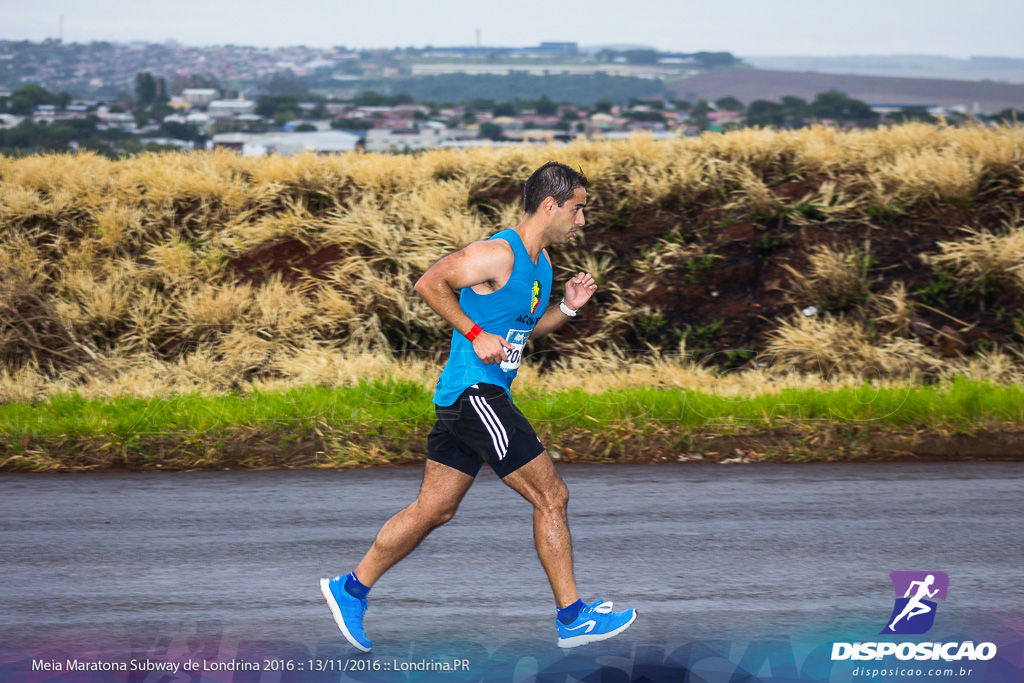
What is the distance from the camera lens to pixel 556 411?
25.9 feet

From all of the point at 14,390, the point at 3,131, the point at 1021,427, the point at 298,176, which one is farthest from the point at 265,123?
the point at 1021,427

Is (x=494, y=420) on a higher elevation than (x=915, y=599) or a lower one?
higher

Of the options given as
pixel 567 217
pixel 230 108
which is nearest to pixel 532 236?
pixel 567 217

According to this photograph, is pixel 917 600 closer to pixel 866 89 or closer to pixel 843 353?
pixel 843 353

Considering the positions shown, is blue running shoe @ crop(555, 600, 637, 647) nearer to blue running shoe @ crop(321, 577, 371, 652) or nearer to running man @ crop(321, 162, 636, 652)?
running man @ crop(321, 162, 636, 652)

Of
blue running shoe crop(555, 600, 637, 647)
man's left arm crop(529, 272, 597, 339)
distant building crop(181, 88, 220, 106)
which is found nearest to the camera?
blue running shoe crop(555, 600, 637, 647)

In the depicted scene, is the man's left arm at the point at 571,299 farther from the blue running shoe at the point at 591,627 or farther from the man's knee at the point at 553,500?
the blue running shoe at the point at 591,627

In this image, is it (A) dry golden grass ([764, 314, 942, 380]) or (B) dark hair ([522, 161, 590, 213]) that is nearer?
(B) dark hair ([522, 161, 590, 213])

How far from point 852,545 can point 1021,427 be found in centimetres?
286

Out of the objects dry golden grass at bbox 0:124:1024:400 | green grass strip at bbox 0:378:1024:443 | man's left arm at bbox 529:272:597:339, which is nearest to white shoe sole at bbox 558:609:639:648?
man's left arm at bbox 529:272:597:339

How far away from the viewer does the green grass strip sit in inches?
299

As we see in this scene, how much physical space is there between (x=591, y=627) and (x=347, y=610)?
977 millimetres

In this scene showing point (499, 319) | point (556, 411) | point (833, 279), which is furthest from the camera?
point (833, 279)

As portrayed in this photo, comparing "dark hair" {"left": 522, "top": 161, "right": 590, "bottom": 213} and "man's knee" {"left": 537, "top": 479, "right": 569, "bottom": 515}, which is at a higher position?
"dark hair" {"left": 522, "top": 161, "right": 590, "bottom": 213}
